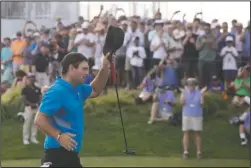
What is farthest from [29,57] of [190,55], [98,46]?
[190,55]

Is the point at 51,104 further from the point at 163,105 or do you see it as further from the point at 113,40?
the point at 163,105

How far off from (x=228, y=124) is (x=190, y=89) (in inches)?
101

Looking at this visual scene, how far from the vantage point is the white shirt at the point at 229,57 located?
617 inches

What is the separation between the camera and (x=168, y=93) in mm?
15445

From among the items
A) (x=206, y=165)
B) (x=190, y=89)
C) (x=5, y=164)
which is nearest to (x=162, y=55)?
(x=190, y=89)

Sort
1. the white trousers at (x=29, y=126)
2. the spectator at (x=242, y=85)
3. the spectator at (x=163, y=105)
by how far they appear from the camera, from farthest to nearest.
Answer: the spectator at (x=242, y=85), the spectator at (x=163, y=105), the white trousers at (x=29, y=126)

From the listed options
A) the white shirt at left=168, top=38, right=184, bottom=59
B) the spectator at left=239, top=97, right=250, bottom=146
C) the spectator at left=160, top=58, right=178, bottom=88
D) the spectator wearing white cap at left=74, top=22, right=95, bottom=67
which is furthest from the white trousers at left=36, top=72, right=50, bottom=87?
the spectator at left=239, top=97, right=250, bottom=146

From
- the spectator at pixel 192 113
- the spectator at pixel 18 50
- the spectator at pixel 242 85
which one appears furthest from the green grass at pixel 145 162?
the spectator at pixel 18 50

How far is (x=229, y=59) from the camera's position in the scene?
51.9 ft

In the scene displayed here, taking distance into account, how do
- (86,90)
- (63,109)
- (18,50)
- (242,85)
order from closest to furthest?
(63,109), (86,90), (242,85), (18,50)

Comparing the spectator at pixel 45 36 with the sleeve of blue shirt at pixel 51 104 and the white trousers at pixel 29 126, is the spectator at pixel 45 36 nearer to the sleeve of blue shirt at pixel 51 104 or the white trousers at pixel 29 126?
the white trousers at pixel 29 126

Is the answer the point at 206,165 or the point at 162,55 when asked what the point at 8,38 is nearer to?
A: the point at 162,55

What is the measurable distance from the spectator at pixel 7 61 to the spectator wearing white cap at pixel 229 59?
5752 millimetres

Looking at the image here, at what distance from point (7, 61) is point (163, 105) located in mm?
4793
